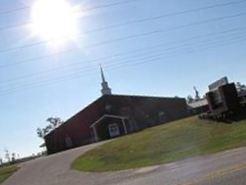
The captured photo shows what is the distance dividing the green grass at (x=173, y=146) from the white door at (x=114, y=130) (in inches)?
1377

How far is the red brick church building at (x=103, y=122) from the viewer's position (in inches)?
2854

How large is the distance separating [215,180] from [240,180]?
2.81 ft

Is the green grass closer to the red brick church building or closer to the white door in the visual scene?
the white door

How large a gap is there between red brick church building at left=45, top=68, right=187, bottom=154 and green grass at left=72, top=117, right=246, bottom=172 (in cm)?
3572

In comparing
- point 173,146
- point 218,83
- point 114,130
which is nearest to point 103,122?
point 114,130

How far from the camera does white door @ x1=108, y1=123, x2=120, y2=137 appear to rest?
7181cm

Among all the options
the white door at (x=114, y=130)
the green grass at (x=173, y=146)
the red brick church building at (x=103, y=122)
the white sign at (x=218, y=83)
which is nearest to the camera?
the green grass at (x=173, y=146)

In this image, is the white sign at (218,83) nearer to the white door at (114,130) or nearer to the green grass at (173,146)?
the green grass at (173,146)

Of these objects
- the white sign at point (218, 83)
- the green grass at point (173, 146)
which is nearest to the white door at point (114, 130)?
the white sign at point (218, 83)

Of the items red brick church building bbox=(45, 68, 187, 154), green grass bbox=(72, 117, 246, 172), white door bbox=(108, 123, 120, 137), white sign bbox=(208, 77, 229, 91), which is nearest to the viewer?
green grass bbox=(72, 117, 246, 172)

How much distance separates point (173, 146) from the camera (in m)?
29.5

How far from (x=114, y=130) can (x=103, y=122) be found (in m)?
1.91

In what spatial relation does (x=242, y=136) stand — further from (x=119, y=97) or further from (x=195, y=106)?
(x=195, y=106)

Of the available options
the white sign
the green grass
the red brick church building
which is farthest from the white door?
the green grass
